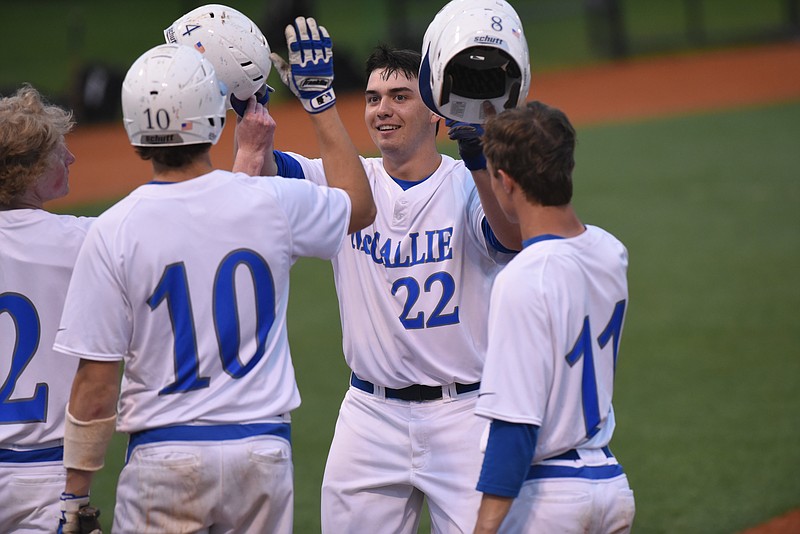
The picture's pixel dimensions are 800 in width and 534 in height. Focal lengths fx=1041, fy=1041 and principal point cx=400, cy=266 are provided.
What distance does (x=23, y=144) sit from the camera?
141 inches

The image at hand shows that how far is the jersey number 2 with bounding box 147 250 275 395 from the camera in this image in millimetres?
3170

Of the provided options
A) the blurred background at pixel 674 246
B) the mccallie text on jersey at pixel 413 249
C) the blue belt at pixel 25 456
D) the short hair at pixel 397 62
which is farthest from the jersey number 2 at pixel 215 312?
the blurred background at pixel 674 246

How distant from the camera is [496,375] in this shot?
124 inches

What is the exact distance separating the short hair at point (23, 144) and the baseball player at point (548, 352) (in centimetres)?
156

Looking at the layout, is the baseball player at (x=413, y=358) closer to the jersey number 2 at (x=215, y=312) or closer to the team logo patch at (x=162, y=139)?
the jersey number 2 at (x=215, y=312)

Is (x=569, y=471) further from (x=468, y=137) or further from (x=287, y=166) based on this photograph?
(x=287, y=166)

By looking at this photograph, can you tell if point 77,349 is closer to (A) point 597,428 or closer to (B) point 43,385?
(B) point 43,385

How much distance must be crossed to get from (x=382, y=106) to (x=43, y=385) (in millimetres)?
1911

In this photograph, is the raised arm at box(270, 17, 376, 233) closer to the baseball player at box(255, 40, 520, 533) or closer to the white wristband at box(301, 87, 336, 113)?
→ the white wristband at box(301, 87, 336, 113)

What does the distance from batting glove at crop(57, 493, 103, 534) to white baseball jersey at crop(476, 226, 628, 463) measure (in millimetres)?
1245

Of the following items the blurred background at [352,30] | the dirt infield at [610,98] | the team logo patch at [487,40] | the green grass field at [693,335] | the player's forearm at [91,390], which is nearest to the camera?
the player's forearm at [91,390]

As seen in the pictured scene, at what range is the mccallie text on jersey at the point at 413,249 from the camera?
4.39 m

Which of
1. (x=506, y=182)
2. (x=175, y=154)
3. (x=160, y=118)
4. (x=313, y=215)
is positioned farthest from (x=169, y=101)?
(x=506, y=182)

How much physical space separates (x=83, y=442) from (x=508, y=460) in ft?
4.25
